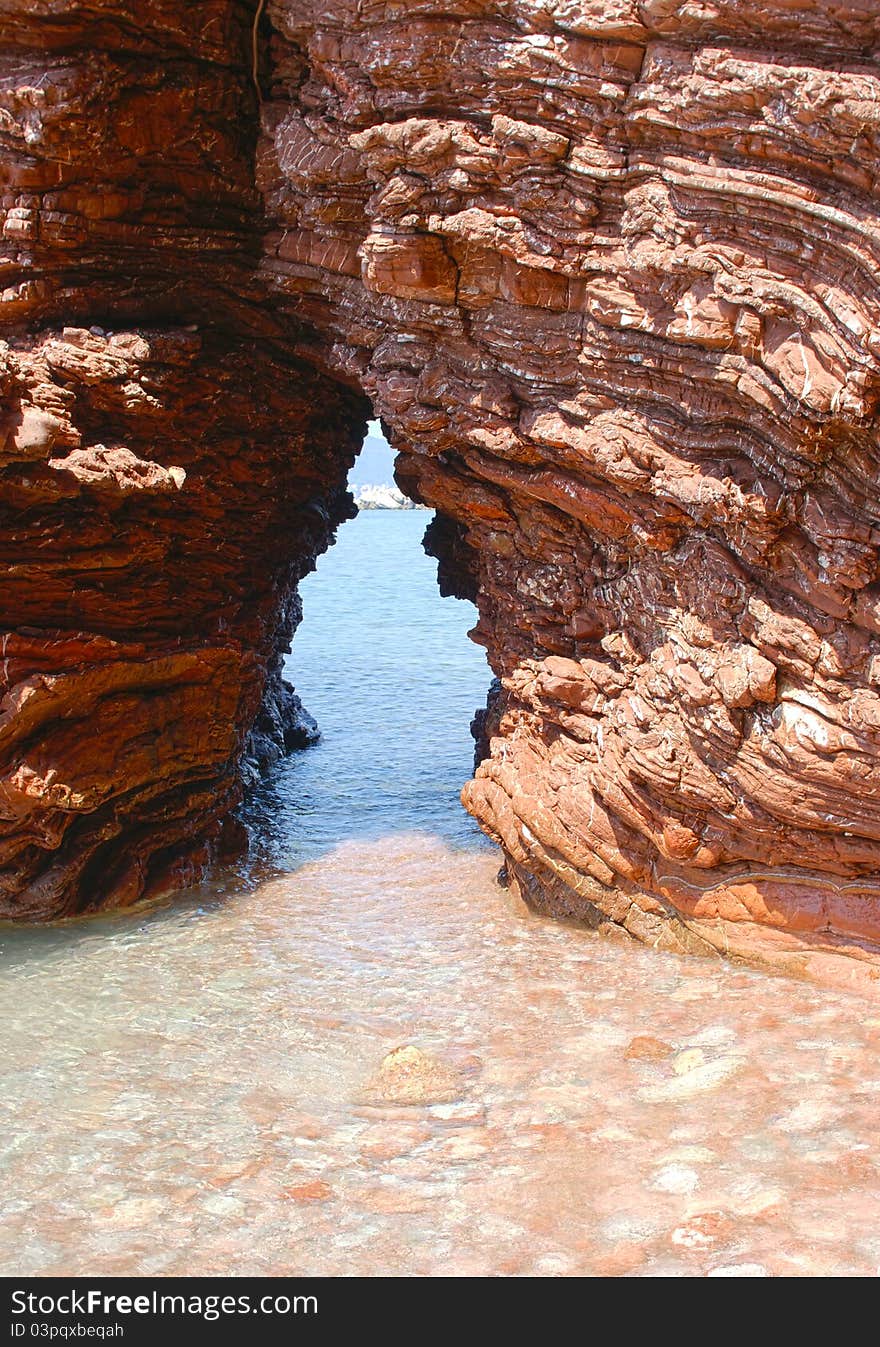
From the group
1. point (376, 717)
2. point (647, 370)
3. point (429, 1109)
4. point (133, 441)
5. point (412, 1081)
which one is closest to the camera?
point (429, 1109)

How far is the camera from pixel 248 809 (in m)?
13.6

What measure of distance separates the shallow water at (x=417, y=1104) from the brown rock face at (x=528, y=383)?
87 cm

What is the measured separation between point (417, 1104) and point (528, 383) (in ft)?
16.6

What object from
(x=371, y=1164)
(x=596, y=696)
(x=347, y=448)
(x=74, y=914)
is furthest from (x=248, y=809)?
(x=371, y=1164)

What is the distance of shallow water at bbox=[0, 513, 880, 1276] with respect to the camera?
5375 mm

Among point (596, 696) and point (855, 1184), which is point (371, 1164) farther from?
point (596, 696)

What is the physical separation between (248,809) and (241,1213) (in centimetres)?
806

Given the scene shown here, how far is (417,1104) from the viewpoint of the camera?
6871mm

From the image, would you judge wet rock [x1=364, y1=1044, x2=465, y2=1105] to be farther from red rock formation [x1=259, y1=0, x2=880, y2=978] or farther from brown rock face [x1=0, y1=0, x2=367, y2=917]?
brown rock face [x1=0, y1=0, x2=367, y2=917]

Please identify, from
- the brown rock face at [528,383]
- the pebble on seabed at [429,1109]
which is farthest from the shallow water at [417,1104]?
the brown rock face at [528,383]

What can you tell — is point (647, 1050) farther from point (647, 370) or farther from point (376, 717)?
point (376, 717)

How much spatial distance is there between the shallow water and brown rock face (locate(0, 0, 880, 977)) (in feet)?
2.86

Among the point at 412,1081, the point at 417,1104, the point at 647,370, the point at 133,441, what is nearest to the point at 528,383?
the point at 647,370

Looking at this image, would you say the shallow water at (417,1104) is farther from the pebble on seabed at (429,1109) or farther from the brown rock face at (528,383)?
the brown rock face at (528,383)
